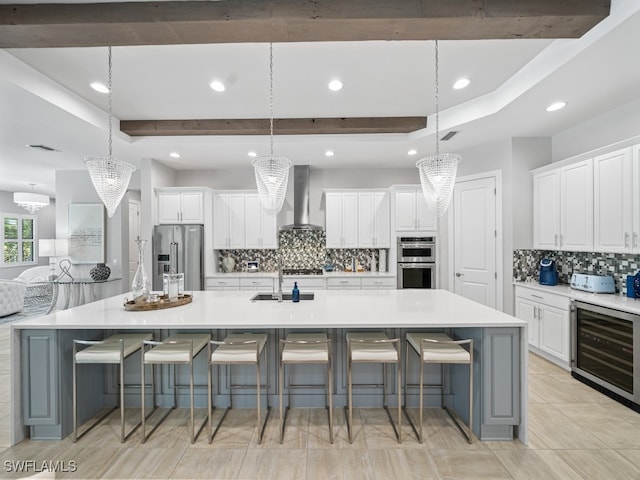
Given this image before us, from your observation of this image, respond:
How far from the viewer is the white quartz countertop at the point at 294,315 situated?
209 cm

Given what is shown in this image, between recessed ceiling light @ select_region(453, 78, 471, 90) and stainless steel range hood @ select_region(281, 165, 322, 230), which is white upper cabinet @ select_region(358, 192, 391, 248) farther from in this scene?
recessed ceiling light @ select_region(453, 78, 471, 90)

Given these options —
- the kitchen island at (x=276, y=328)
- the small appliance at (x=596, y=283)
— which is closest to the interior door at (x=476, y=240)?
the small appliance at (x=596, y=283)

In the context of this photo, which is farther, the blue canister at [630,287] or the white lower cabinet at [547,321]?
the white lower cabinet at [547,321]

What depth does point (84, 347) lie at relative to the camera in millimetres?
2439

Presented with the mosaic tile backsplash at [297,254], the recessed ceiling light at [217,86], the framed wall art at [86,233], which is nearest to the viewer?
the recessed ceiling light at [217,86]

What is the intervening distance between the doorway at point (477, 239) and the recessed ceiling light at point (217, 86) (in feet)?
11.3

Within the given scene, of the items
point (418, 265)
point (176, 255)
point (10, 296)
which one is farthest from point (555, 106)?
point (10, 296)

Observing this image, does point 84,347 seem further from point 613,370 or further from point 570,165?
point 570,165

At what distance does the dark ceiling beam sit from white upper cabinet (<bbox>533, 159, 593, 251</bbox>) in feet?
5.88

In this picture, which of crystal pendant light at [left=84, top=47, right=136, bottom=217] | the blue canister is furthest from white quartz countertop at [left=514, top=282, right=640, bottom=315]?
crystal pendant light at [left=84, top=47, right=136, bottom=217]

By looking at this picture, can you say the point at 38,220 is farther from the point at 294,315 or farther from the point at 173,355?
the point at 294,315

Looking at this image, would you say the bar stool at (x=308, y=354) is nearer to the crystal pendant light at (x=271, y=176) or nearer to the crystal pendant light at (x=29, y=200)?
the crystal pendant light at (x=271, y=176)

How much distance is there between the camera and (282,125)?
387 centimetres

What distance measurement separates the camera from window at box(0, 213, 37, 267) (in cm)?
823
